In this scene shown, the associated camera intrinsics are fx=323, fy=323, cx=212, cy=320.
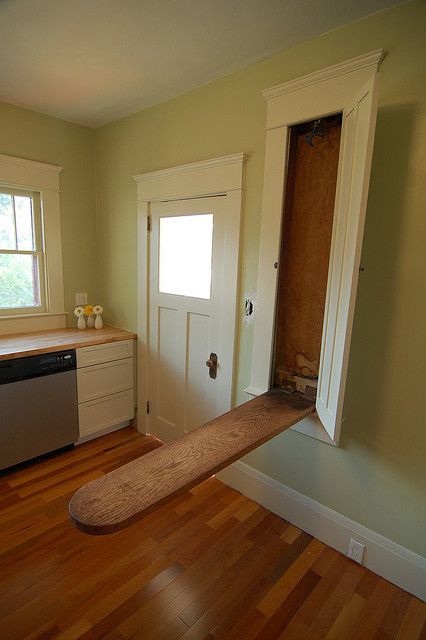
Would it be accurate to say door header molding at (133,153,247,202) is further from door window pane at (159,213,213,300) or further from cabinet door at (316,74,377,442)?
cabinet door at (316,74,377,442)

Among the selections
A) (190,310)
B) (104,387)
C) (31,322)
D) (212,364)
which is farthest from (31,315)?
(212,364)

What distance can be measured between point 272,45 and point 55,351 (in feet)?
7.47

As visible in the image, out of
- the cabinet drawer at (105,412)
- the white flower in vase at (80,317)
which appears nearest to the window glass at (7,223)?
the white flower in vase at (80,317)

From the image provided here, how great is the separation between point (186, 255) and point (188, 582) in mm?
1885

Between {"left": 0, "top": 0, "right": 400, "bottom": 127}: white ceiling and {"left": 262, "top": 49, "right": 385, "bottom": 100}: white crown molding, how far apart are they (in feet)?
0.60

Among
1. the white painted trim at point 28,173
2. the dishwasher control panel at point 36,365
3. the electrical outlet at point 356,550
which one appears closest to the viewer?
the electrical outlet at point 356,550

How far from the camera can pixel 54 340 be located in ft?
8.17

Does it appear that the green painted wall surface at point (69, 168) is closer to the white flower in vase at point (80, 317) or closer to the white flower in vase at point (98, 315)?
the white flower in vase at point (80, 317)

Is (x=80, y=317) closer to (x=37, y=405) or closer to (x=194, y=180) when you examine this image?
(x=37, y=405)

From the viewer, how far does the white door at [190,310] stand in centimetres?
208

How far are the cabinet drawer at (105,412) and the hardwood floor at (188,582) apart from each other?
24.4 inches

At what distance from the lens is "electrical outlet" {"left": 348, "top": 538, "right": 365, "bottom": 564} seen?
1.63 metres

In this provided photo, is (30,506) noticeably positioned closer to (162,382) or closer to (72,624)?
(72,624)

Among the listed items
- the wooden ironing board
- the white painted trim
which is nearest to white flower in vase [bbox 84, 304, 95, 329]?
the white painted trim
